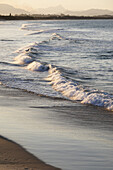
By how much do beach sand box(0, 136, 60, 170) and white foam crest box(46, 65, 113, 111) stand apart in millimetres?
4345

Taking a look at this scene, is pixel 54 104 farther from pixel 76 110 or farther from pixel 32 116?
pixel 32 116

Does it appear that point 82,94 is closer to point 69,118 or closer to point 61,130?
point 69,118

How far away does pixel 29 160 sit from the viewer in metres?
5.48

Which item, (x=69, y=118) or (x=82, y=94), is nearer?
(x=69, y=118)

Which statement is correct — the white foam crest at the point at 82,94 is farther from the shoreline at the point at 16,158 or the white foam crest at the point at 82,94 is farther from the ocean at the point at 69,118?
the shoreline at the point at 16,158

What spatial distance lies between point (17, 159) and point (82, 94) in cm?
630

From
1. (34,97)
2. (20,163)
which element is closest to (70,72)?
(34,97)

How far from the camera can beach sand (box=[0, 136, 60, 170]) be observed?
5.13 metres

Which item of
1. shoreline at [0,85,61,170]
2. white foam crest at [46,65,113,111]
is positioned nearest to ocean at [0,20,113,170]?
white foam crest at [46,65,113,111]

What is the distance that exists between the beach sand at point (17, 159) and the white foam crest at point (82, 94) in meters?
4.35

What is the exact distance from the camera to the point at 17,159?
5.46 m

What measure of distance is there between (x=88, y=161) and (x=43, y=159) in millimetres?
687

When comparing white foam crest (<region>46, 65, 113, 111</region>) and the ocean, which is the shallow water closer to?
the ocean

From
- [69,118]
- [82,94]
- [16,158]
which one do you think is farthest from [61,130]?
[82,94]
